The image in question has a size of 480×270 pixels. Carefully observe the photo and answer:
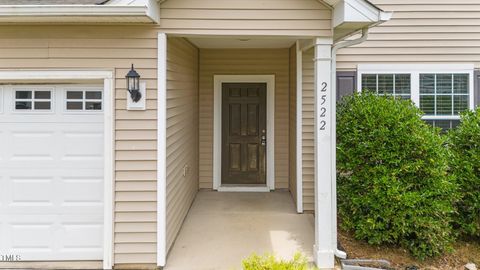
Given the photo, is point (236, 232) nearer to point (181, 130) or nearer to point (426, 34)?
point (181, 130)

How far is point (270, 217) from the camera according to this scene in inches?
232

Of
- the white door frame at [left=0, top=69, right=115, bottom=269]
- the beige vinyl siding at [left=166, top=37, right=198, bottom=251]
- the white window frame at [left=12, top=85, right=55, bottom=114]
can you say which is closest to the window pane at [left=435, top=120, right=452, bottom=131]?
the beige vinyl siding at [left=166, top=37, right=198, bottom=251]

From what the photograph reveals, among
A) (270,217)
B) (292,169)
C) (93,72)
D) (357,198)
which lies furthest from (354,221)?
(93,72)

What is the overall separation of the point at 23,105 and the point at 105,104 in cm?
102

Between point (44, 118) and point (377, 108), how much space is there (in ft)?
13.1

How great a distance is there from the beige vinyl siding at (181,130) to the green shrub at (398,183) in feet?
7.05

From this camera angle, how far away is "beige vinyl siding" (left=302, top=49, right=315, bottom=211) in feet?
20.1

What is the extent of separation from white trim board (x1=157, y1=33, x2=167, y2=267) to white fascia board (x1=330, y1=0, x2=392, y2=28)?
6.15ft

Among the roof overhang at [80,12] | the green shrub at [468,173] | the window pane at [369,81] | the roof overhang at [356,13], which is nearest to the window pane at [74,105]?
the roof overhang at [80,12]

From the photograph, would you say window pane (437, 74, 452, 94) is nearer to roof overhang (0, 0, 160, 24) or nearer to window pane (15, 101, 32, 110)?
roof overhang (0, 0, 160, 24)

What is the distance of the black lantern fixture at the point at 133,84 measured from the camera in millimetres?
4137

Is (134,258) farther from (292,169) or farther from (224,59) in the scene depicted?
(224,59)

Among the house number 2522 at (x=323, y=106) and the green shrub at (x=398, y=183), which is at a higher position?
the house number 2522 at (x=323, y=106)

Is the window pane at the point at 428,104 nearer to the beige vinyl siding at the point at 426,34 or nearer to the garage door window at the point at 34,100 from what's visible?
the beige vinyl siding at the point at 426,34
